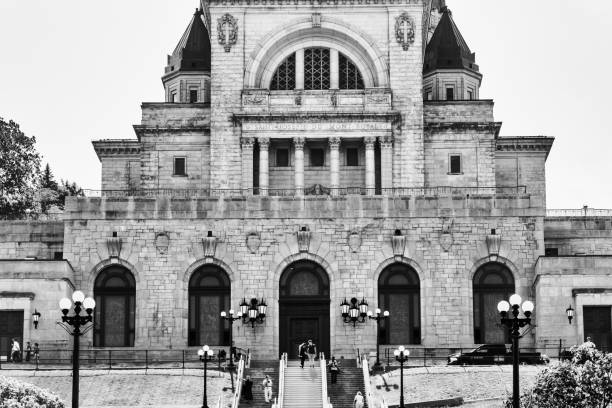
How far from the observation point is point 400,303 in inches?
3322

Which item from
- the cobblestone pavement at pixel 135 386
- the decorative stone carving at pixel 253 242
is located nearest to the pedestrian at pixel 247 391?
the cobblestone pavement at pixel 135 386

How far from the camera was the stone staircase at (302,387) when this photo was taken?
70.8 m

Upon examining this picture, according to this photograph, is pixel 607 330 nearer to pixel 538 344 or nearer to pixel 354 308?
pixel 538 344

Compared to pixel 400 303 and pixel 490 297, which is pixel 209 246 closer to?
pixel 400 303

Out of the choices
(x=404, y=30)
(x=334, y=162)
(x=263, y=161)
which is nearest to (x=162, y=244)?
(x=263, y=161)

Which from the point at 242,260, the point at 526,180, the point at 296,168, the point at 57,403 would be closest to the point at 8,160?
the point at 296,168

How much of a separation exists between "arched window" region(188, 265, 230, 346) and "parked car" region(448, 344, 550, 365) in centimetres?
1350

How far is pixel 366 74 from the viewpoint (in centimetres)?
10525

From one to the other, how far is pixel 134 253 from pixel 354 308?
476 inches

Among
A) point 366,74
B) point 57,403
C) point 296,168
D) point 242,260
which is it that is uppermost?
point 366,74

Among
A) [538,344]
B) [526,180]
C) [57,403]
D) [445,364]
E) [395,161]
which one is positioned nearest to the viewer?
[57,403]

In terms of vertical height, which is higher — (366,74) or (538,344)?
(366,74)

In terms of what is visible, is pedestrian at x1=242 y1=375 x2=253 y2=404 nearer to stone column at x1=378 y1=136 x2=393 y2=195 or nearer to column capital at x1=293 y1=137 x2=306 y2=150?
stone column at x1=378 y1=136 x2=393 y2=195

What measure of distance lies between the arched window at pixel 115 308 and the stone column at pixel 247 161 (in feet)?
61.9
